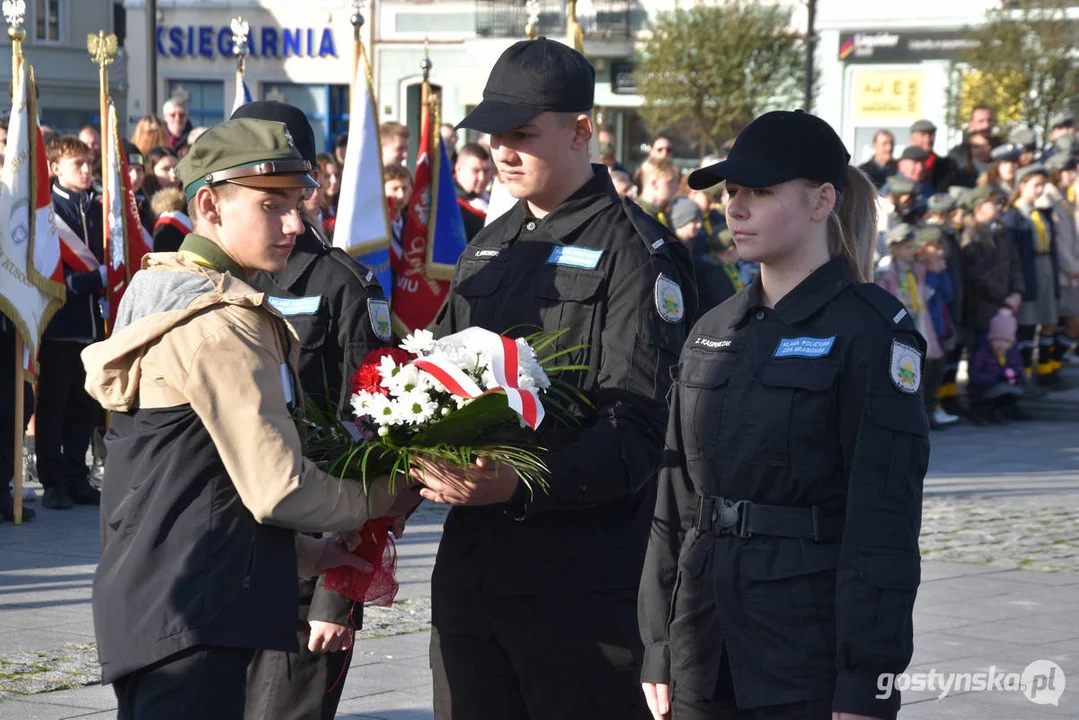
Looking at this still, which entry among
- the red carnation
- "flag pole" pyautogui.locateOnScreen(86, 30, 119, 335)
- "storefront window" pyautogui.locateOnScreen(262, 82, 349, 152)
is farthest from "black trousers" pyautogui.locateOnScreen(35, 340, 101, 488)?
"storefront window" pyautogui.locateOnScreen(262, 82, 349, 152)

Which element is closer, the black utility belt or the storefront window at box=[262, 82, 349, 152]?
the black utility belt

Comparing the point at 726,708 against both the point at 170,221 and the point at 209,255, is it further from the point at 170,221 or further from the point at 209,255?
the point at 170,221

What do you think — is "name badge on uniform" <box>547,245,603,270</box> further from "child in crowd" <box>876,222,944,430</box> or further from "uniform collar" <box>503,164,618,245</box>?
"child in crowd" <box>876,222,944,430</box>

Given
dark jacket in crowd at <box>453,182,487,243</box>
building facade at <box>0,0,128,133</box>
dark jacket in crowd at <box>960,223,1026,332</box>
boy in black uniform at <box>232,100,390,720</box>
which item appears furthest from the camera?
building facade at <box>0,0,128,133</box>

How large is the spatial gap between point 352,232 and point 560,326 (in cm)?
729

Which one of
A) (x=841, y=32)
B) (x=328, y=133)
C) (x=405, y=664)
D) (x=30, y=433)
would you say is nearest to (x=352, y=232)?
(x=30, y=433)

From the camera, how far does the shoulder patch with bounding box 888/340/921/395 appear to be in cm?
342

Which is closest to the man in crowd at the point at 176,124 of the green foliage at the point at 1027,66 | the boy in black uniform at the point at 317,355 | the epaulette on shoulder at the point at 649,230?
the boy in black uniform at the point at 317,355

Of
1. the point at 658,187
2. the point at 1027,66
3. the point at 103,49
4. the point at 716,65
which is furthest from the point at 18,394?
the point at 716,65

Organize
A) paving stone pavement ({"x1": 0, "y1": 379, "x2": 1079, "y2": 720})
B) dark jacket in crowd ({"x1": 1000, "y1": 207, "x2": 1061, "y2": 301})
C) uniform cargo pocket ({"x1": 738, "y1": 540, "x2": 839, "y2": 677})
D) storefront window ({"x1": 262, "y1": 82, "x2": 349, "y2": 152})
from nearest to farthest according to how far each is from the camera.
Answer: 1. uniform cargo pocket ({"x1": 738, "y1": 540, "x2": 839, "y2": 677})
2. paving stone pavement ({"x1": 0, "y1": 379, "x2": 1079, "y2": 720})
3. dark jacket in crowd ({"x1": 1000, "y1": 207, "x2": 1061, "y2": 301})
4. storefront window ({"x1": 262, "y1": 82, "x2": 349, "y2": 152})

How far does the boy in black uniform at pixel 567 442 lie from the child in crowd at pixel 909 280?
10.9 meters

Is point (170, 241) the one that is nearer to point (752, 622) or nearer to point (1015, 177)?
point (752, 622)

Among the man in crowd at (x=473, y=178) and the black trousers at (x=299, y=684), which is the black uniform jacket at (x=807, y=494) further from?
the man in crowd at (x=473, y=178)

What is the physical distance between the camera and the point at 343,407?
408 cm
